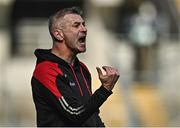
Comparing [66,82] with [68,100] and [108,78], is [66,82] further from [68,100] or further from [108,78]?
[108,78]

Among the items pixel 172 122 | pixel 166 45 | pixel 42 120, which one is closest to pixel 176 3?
pixel 166 45

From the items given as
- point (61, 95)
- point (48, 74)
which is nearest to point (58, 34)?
point (48, 74)

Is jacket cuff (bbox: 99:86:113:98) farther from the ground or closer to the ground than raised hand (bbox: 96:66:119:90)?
closer to the ground

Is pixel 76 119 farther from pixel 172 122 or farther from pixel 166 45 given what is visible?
pixel 166 45

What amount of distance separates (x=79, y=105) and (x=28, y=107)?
1144 centimetres

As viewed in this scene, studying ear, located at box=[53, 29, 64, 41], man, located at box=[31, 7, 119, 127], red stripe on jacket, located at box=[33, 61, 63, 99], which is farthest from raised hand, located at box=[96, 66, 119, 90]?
ear, located at box=[53, 29, 64, 41]

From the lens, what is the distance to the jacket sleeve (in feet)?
13.3

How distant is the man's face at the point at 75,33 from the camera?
427cm

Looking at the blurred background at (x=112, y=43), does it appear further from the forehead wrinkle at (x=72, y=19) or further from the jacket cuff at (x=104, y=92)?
the jacket cuff at (x=104, y=92)

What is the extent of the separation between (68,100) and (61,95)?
5 centimetres

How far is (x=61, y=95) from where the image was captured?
4117 mm

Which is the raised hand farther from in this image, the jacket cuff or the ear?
the ear

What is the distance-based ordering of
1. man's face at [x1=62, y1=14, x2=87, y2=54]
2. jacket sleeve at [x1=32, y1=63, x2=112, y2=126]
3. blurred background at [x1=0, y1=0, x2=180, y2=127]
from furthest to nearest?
blurred background at [x1=0, y1=0, x2=180, y2=127] < man's face at [x1=62, y1=14, x2=87, y2=54] < jacket sleeve at [x1=32, y1=63, x2=112, y2=126]

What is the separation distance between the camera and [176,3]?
17.5 metres
